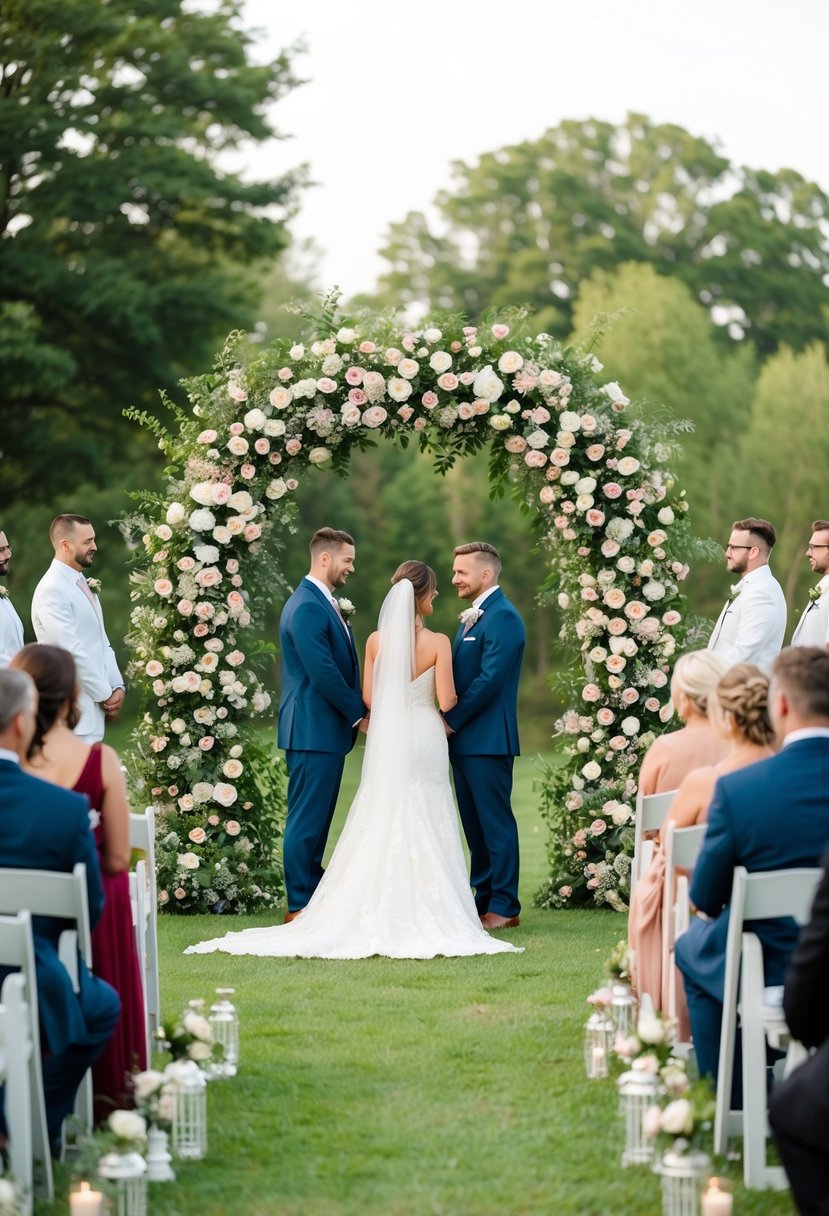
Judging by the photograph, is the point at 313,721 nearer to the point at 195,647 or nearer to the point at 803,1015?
the point at 195,647

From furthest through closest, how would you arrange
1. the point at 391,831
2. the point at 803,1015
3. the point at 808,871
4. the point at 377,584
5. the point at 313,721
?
the point at 377,584, the point at 313,721, the point at 391,831, the point at 808,871, the point at 803,1015

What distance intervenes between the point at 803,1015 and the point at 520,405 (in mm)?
6679

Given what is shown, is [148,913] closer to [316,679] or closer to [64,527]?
[316,679]

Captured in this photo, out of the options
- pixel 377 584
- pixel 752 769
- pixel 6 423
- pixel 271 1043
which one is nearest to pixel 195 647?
pixel 271 1043

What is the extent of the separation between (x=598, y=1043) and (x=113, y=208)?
19.2 metres

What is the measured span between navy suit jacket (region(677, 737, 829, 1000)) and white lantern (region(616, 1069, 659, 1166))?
1.47 ft

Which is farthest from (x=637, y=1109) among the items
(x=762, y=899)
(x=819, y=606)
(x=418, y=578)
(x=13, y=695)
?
Answer: (x=819, y=606)

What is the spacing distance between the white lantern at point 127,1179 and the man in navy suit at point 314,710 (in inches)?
199

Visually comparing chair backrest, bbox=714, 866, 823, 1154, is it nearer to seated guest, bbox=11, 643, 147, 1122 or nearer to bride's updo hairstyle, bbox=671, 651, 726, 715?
bride's updo hairstyle, bbox=671, 651, 726, 715

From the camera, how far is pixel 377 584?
36.0 metres

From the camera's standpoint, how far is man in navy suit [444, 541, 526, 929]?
9289 mm

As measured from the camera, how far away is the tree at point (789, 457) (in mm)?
33406

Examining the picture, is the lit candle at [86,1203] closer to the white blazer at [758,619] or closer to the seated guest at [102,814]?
the seated guest at [102,814]

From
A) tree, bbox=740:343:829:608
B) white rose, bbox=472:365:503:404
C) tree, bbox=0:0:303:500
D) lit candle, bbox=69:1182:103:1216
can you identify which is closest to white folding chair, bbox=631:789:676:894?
lit candle, bbox=69:1182:103:1216
